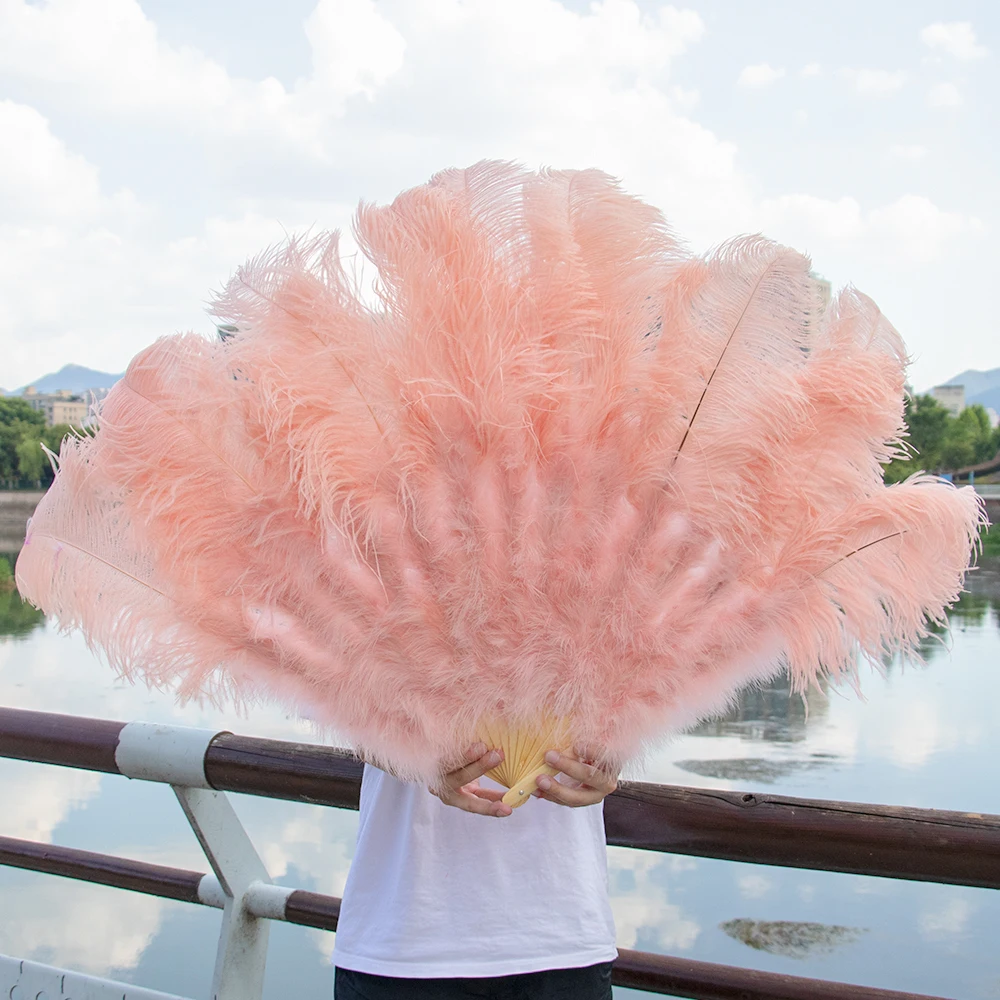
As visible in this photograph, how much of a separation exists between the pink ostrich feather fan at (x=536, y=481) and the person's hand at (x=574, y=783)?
3cm

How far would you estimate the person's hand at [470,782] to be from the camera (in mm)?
849

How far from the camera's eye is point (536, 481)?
0.78m

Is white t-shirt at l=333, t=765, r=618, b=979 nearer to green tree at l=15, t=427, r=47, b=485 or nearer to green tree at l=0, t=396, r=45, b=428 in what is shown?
green tree at l=15, t=427, r=47, b=485

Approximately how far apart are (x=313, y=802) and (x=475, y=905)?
479 millimetres

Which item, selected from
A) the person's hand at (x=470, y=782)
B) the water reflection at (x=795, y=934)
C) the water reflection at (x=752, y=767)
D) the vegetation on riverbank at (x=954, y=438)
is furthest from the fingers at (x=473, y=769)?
the water reflection at (x=752, y=767)

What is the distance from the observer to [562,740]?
87cm

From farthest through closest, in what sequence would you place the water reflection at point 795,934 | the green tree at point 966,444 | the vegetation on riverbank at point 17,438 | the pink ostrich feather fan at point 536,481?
the green tree at point 966,444 < the water reflection at point 795,934 < the vegetation on riverbank at point 17,438 < the pink ostrich feather fan at point 536,481

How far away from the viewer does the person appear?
37.1 inches

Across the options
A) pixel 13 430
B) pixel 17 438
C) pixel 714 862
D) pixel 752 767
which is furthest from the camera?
pixel 752 767

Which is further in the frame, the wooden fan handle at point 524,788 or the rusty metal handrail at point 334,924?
the rusty metal handrail at point 334,924

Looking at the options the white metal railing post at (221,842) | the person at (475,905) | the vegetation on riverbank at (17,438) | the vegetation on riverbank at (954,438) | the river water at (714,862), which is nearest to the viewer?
the person at (475,905)

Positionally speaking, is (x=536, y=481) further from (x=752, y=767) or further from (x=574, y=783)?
(x=752, y=767)

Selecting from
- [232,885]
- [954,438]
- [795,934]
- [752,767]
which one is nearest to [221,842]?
[232,885]

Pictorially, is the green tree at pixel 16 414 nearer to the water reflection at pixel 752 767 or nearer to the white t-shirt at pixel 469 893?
the water reflection at pixel 752 767
